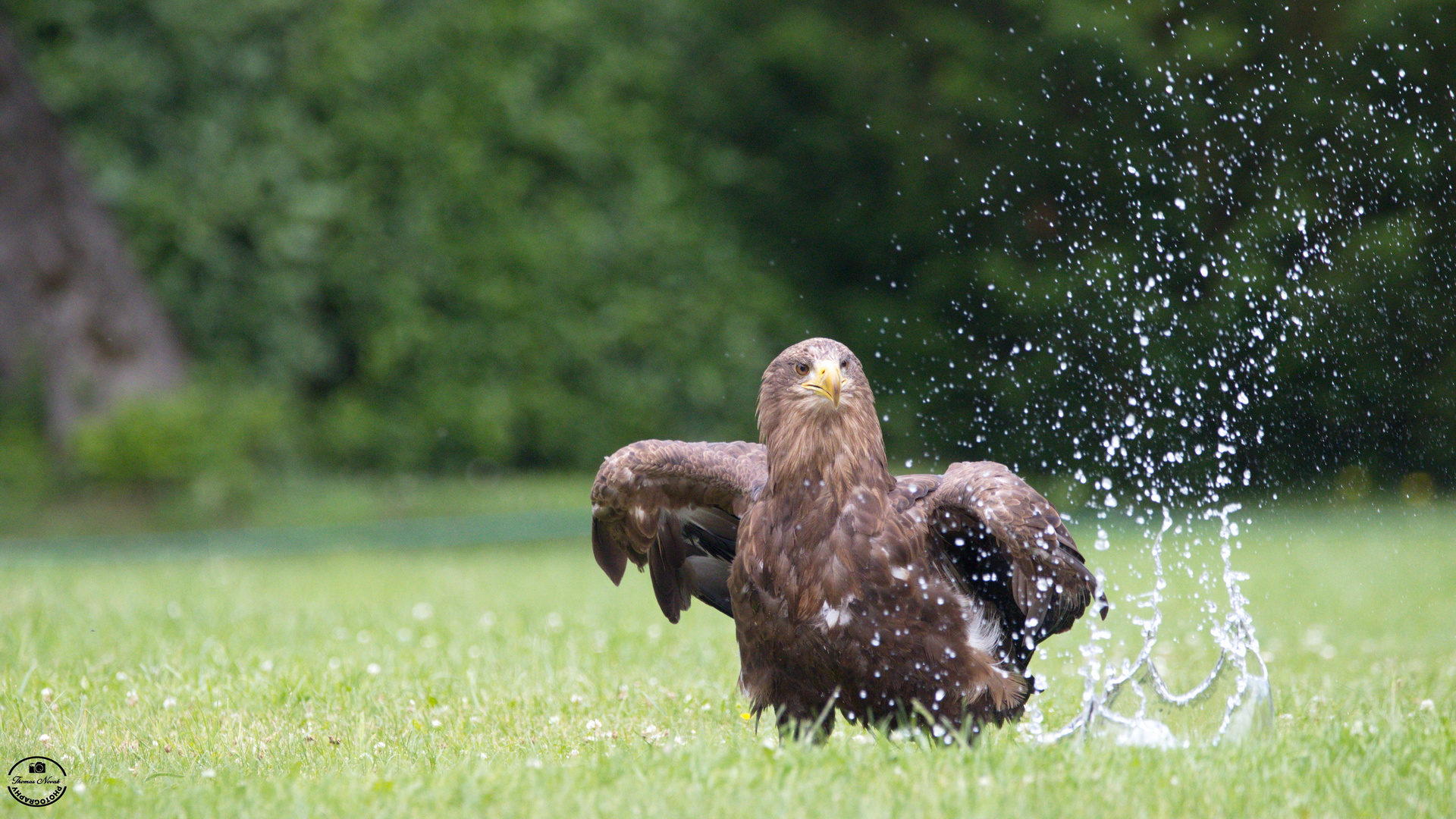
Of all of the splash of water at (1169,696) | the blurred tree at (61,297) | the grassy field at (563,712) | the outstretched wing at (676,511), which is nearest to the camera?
the grassy field at (563,712)

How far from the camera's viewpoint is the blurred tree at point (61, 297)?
945 cm

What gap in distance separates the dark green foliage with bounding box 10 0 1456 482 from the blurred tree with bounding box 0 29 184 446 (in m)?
0.30

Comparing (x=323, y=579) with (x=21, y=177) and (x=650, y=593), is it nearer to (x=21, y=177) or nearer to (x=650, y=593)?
(x=650, y=593)

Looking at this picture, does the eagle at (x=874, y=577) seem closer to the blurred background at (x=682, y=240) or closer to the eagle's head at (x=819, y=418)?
the eagle's head at (x=819, y=418)

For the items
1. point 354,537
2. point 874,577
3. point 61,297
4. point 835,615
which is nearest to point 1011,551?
point 874,577

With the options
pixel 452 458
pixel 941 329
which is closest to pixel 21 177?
pixel 452 458

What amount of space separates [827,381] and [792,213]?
7976mm

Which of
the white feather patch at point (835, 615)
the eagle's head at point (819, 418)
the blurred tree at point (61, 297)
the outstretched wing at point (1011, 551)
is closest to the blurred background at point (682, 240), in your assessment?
the blurred tree at point (61, 297)

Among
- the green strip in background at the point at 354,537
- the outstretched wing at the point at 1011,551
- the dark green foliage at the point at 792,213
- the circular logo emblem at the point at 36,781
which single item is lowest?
the green strip in background at the point at 354,537

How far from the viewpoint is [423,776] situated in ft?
9.87

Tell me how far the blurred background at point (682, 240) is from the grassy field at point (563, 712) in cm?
189

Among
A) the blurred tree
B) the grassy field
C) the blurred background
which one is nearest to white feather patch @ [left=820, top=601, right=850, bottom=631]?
the grassy field

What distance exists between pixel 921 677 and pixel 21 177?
325 inches

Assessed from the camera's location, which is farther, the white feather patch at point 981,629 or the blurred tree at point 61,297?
the blurred tree at point 61,297
